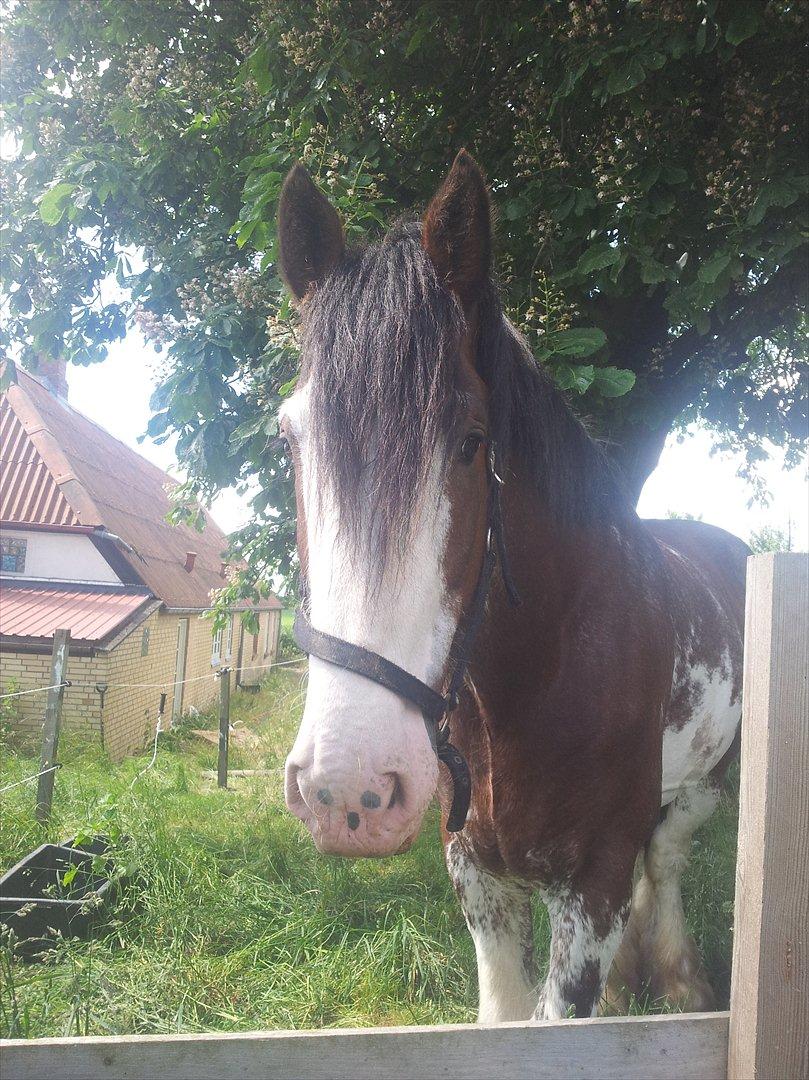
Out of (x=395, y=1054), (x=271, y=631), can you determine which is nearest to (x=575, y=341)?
(x=395, y=1054)

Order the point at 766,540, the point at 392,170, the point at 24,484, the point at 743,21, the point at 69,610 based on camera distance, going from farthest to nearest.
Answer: the point at 766,540
the point at 24,484
the point at 69,610
the point at 392,170
the point at 743,21

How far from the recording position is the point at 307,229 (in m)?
1.94

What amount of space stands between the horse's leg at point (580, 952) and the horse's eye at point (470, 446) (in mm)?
1312

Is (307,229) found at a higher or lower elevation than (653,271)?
lower

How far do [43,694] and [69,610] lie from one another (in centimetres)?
159

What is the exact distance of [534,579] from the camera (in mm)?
2061

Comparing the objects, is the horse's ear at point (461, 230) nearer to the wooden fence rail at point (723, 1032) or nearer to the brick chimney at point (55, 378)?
the wooden fence rail at point (723, 1032)

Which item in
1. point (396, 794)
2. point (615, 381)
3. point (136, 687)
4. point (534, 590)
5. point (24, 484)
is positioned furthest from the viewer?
point (24, 484)

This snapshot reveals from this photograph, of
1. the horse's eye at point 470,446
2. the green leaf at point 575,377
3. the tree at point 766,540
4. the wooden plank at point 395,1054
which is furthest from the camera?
the tree at point 766,540

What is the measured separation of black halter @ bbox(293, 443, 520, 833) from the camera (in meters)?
1.31

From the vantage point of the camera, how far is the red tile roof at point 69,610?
12.2 m

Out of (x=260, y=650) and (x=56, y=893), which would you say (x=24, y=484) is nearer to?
(x=56, y=893)

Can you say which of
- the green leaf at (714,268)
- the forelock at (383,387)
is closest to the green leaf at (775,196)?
the green leaf at (714,268)

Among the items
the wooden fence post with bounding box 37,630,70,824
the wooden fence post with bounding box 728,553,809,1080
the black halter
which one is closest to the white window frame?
the wooden fence post with bounding box 37,630,70,824
